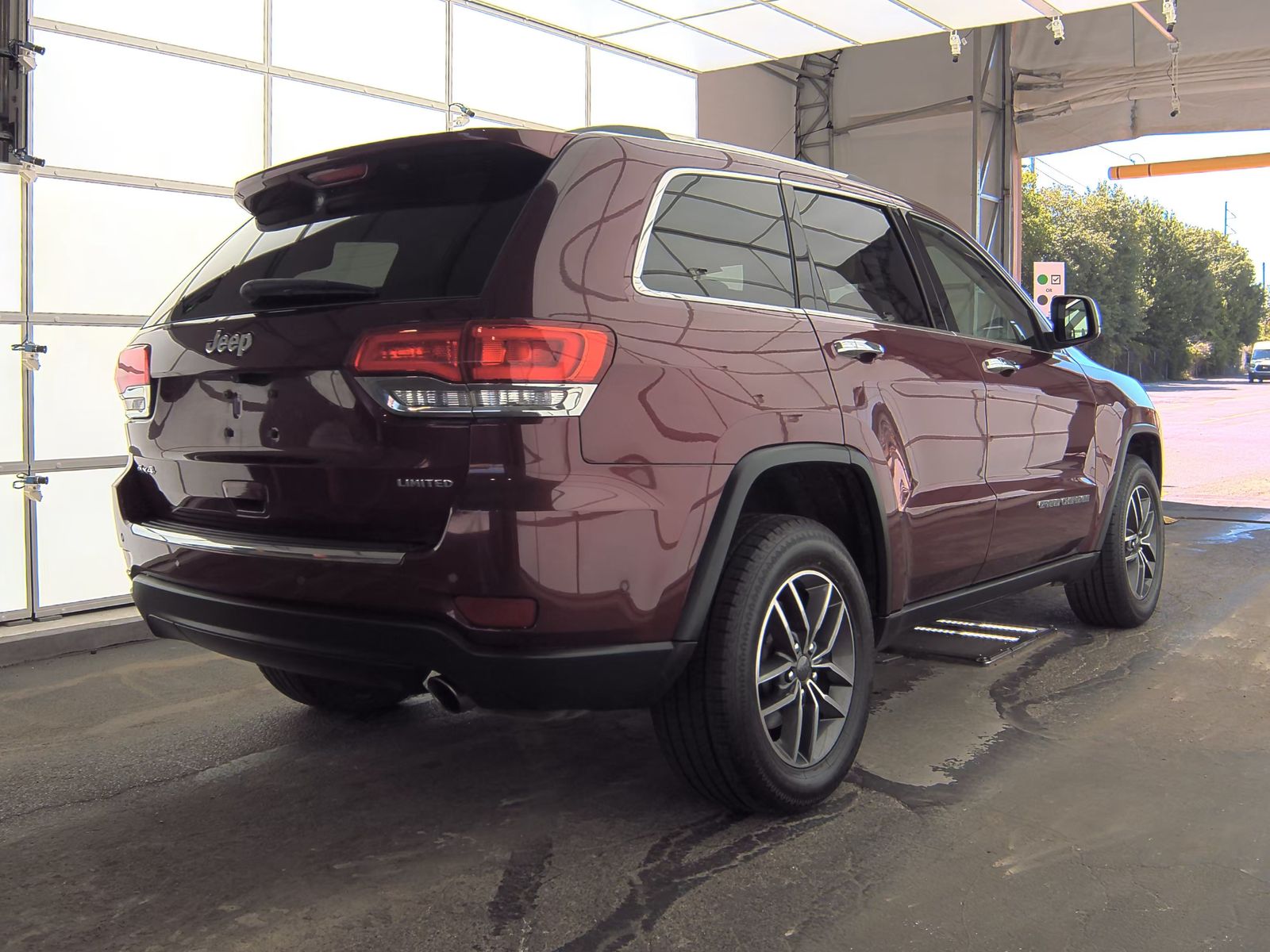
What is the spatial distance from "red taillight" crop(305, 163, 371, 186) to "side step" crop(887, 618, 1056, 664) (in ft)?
9.39

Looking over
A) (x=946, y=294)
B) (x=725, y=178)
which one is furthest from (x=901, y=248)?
(x=725, y=178)

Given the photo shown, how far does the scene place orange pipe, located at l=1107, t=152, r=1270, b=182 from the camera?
1623cm

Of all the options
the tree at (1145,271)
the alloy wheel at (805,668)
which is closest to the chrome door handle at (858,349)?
the alloy wheel at (805,668)

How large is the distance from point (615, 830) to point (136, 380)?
5.99ft

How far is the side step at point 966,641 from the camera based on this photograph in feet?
16.3

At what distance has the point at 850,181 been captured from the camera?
3.88m

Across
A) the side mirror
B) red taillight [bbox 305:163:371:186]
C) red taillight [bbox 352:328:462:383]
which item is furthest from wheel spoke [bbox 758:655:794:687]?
the side mirror

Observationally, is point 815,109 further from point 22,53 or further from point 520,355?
point 520,355

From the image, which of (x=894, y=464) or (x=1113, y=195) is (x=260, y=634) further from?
(x=1113, y=195)

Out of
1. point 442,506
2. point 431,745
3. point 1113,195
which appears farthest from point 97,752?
point 1113,195

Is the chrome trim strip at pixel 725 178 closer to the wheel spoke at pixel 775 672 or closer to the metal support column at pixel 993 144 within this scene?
the wheel spoke at pixel 775 672

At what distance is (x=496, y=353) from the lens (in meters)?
2.54

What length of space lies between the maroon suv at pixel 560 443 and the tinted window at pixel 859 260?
1cm

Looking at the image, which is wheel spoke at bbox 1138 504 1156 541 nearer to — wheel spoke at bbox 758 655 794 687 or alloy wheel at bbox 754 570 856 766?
alloy wheel at bbox 754 570 856 766
